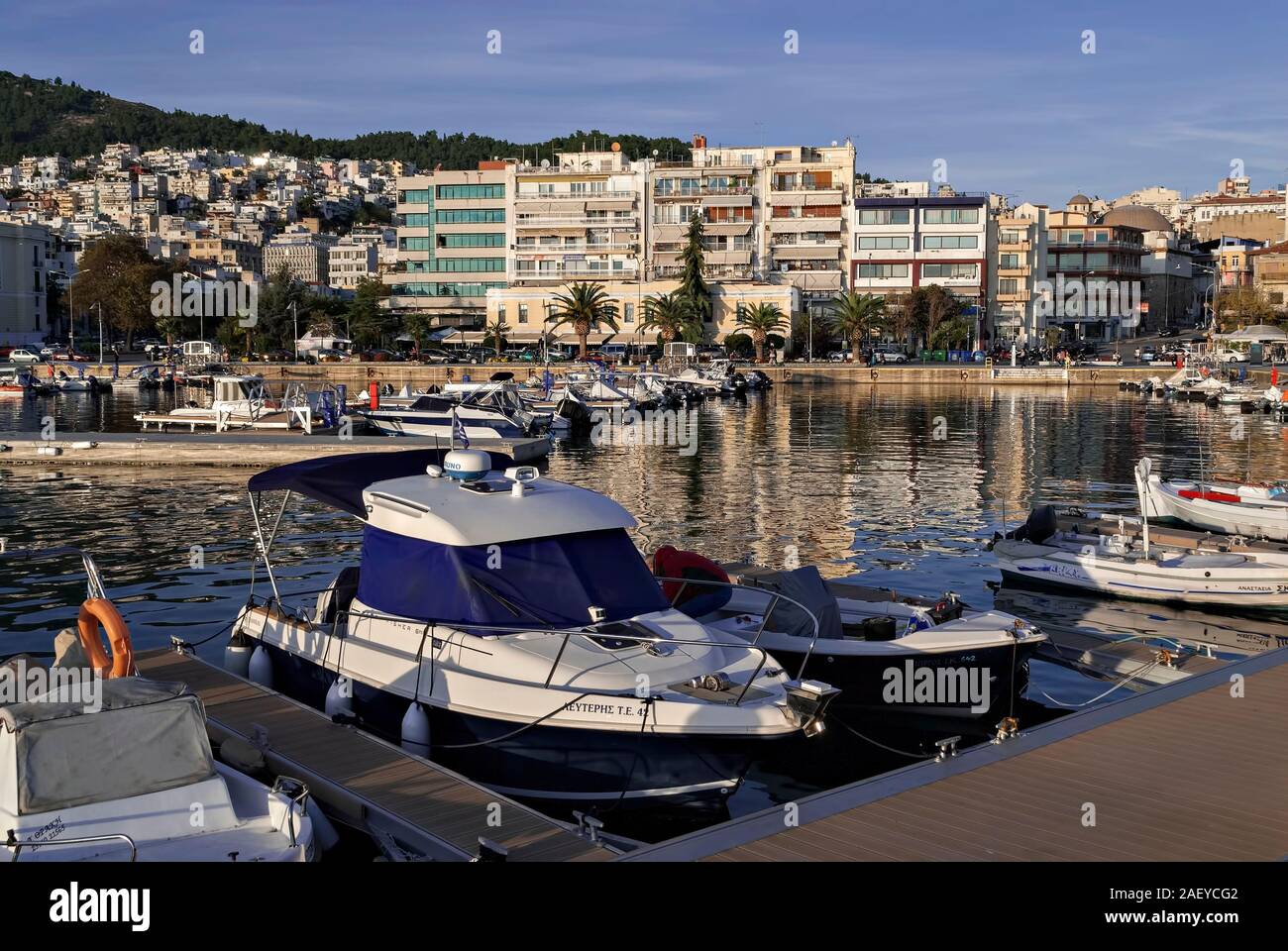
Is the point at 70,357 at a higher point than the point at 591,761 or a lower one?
higher

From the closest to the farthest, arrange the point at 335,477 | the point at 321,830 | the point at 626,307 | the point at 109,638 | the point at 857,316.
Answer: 1. the point at 321,830
2. the point at 109,638
3. the point at 335,477
4. the point at 857,316
5. the point at 626,307

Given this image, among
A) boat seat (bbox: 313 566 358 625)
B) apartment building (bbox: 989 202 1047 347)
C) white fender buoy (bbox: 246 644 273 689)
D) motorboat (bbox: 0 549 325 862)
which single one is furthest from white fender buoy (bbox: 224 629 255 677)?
apartment building (bbox: 989 202 1047 347)

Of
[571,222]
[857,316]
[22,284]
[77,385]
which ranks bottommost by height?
[77,385]

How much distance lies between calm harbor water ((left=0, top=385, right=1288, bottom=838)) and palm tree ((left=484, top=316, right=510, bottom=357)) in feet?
174

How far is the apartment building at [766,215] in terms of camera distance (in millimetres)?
125625

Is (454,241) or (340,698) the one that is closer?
(340,698)

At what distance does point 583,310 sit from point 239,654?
97.9 metres

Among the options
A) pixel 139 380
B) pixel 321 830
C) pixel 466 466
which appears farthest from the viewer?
pixel 139 380

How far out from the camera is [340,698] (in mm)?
14797

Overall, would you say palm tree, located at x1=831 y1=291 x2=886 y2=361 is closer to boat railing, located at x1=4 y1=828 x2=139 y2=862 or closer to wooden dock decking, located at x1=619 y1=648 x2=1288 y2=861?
wooden dock decking, located at x1=619 y1=648 x2=1288 y2=861

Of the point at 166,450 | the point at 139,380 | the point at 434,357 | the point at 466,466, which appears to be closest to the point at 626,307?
the point at 434,357

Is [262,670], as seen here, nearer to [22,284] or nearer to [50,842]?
[50,842]

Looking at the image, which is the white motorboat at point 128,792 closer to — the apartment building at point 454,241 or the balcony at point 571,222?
the balcony at point 571,222

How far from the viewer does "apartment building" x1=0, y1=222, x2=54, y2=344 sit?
150 m
